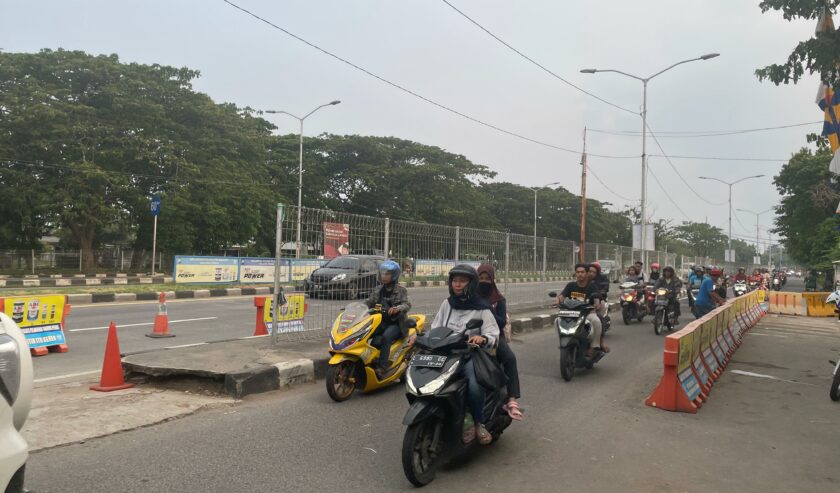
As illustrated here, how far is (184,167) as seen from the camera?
3105cm

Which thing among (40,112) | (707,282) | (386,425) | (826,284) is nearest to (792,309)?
(707,282)

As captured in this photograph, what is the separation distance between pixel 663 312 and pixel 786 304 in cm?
1141

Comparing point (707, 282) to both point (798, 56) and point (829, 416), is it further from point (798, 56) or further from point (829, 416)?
point (829, 416)

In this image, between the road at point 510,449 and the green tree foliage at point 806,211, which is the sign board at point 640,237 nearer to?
the road at point 510,449

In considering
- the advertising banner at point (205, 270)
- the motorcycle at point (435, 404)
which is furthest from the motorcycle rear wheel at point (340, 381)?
the advertising banner at point (205, 270)

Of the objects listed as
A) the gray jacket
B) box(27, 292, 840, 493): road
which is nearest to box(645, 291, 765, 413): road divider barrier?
box(27, 292, 840, 493): road

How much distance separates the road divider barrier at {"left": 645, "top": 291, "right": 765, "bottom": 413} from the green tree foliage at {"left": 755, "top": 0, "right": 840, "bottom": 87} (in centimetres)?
385

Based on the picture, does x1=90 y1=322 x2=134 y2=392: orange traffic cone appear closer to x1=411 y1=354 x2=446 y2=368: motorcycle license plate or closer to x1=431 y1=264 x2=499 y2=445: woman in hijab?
x1=431 y1=264 x2=499 y2=445: woman in hijab

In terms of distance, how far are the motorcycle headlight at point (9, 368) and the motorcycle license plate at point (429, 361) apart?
8.00ft

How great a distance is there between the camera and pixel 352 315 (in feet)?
20.0

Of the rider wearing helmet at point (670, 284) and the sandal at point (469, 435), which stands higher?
the rider wearing helmet at point (670, 284)

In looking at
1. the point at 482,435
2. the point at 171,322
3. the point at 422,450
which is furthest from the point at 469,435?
the point at 171,322

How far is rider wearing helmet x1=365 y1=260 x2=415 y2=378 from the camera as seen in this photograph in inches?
243

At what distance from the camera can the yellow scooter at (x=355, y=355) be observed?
582cm
